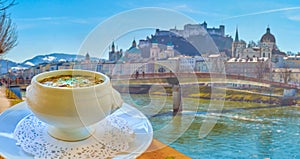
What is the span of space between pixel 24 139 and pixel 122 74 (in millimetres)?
391

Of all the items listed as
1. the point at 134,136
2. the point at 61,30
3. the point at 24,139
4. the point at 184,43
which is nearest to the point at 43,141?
the point at 24,139

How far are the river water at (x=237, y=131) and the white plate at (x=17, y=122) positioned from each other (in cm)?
14

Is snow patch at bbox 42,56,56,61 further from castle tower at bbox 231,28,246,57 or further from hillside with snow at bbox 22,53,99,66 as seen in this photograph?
castle tower at bbox 231,28,246,57

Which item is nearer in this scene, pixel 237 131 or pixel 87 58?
pixel 87 58

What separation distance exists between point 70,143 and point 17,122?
0.49 ft

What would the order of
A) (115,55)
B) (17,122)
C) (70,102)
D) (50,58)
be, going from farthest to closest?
1. (50,58)
2. (115,55)
3. (17,122)
4. (70,102)

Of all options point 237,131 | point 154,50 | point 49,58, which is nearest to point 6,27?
point 49,58

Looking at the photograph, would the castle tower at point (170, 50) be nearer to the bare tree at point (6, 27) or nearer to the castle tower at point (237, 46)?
the castle tower at point (237, 46)

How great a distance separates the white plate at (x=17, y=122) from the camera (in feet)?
1.52

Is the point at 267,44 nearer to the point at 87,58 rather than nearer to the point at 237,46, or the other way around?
the point at 237,46

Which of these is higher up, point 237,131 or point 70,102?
point 70,102

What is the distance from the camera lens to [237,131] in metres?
0.90

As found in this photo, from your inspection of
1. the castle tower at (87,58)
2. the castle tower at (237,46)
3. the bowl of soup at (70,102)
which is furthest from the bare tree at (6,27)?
the castle tower at (237,46)

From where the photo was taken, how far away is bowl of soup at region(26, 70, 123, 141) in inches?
16.9
